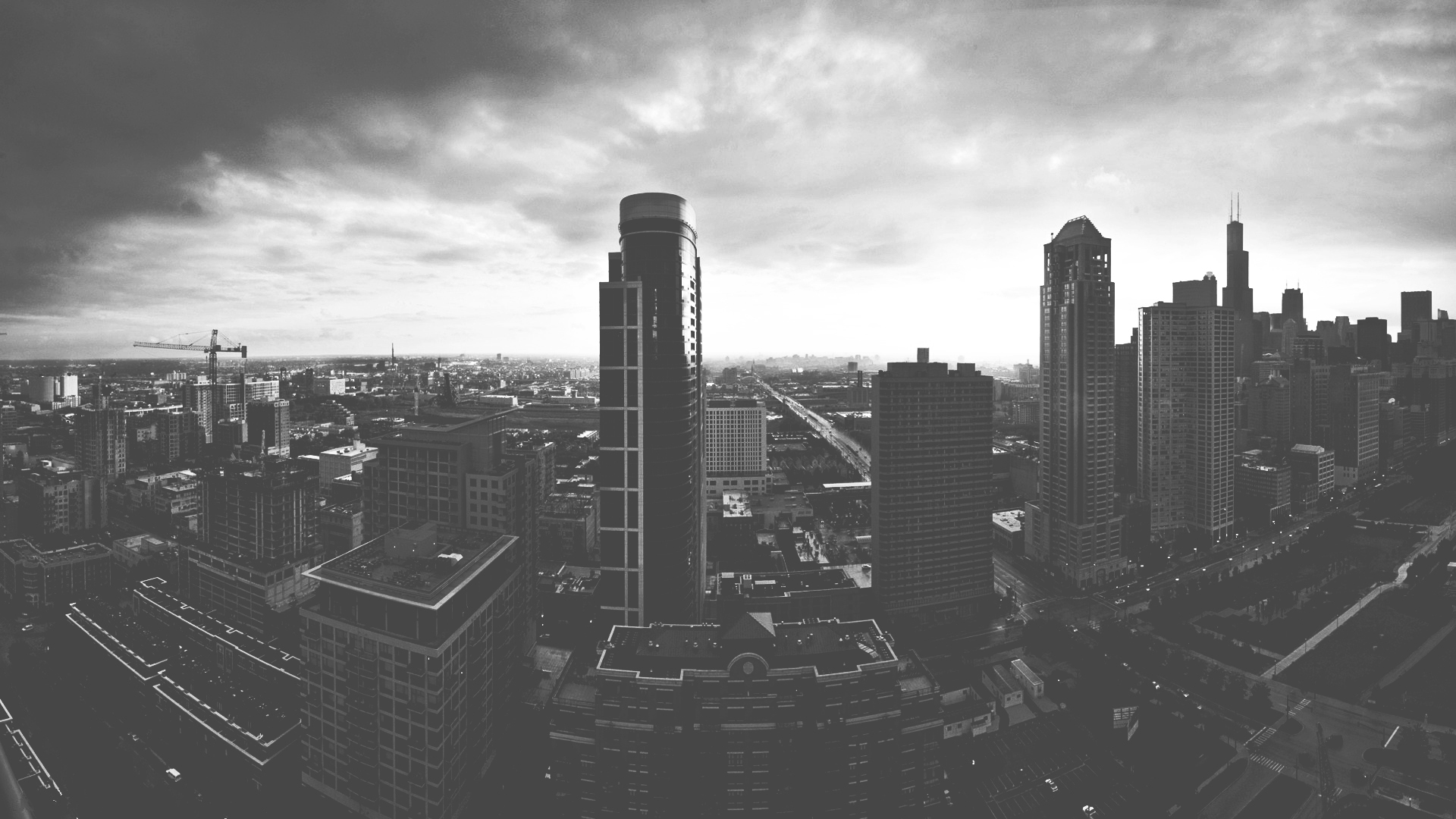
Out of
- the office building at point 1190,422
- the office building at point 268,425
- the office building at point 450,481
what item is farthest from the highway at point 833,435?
the office building at point 268,425

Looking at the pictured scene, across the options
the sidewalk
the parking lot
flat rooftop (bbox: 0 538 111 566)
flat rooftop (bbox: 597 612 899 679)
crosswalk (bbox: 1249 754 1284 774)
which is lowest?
crosswalk (bbox: 1249 754 1284 774)

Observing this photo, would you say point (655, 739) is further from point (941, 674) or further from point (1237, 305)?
point (1237, 305)

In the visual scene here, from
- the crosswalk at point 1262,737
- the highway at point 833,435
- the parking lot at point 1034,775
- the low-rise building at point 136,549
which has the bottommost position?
the crosswalk at point 1262,737

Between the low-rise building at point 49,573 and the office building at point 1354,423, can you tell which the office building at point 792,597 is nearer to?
the low-rise building at point 49,573

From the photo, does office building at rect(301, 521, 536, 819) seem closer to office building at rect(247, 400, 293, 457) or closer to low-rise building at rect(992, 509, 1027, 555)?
low-rise building at rect(992, 509, 1027, 555)

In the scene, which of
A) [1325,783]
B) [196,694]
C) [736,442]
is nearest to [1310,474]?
[1325,783]

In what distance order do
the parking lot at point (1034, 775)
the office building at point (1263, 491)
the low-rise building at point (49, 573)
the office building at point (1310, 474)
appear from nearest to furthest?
the parking lot at point (1034, 775)
the low-rise building at point (49, 573)
the office building at point (1263, 491)
the office building at point (1310, 474)

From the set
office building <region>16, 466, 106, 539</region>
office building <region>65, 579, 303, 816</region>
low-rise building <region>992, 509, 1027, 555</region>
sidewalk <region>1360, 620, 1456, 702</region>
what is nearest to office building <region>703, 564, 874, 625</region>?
low-rise building <region>992, 509, 1027, 555</region>

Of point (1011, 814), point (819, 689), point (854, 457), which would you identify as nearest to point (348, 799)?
point (819, 689)
